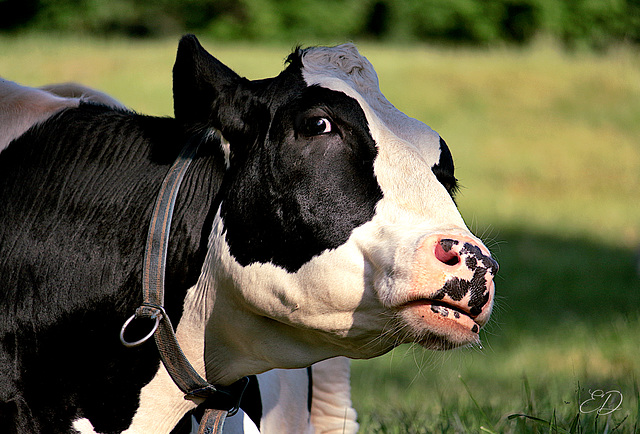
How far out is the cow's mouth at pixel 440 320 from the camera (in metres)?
2.23

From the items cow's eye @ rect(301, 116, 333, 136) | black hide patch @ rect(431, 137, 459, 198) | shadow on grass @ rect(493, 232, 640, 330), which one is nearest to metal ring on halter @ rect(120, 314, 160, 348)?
cow's eye @ rect(301, 116, 333, 136)

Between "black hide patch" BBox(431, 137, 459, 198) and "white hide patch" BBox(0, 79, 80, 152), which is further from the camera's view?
"white hide patch" BBox(0, 79, 80, 152)

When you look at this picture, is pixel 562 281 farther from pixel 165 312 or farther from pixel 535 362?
pixel 165 312

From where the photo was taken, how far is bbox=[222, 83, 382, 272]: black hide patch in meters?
2.34

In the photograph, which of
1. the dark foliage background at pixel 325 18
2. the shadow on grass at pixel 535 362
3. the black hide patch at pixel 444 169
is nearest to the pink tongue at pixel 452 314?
the shadow on grass at pixel 535 362

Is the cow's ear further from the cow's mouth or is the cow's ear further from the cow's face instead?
the cow's mouth

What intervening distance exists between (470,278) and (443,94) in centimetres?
1955

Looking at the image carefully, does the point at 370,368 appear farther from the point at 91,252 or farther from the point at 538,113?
the point at 538,113

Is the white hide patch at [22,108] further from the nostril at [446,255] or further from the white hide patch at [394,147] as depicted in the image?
the nostril at [446,255]

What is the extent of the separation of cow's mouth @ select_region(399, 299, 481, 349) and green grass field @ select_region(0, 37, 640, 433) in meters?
0.32

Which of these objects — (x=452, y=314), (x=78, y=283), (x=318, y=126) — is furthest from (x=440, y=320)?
(x=78, y=283)

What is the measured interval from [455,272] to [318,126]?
624 mm

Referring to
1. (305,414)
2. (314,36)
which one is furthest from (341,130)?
(314,36)

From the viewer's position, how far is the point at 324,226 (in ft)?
7.68
